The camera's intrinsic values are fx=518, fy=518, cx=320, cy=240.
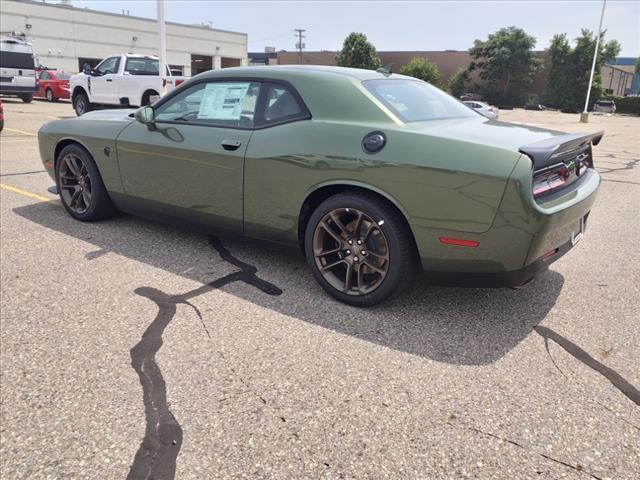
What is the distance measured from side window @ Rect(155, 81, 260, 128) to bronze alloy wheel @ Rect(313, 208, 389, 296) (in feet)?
3.27

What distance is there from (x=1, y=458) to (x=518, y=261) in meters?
2.61

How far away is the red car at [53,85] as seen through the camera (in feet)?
78.8

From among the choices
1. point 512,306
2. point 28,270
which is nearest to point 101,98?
point 28,270

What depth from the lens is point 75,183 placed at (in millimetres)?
5105

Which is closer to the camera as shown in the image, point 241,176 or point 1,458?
point 1,458

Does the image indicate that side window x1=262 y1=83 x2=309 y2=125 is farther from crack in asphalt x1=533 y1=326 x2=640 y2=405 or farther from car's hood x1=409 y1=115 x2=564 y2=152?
crack in asphalt x1=533 y1=326 x2=640 y2=405

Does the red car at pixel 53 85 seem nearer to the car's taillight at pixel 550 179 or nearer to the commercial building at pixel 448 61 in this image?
the car's taillight at pixel 550 179

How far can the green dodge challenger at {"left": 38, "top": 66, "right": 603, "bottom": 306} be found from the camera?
2861 mm

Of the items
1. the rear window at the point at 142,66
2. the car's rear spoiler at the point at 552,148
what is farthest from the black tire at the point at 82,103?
the car's rear spoiler at the point at 552,148

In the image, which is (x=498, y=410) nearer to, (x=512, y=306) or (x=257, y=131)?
(x=512, y=306)

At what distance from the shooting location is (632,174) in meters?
9.95

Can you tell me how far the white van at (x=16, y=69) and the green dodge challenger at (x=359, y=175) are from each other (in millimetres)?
20180

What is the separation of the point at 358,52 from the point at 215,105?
221 feet

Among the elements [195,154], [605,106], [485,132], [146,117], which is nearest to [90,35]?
[146,117]
